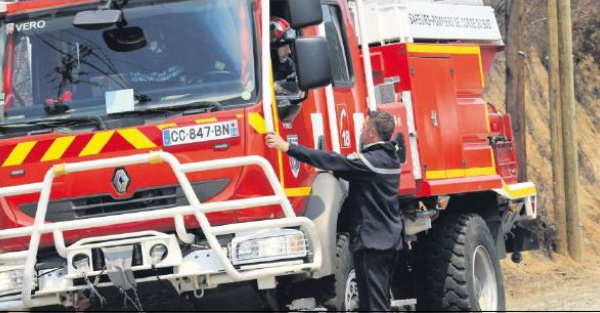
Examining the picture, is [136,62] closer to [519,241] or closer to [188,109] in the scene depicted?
[188,109]

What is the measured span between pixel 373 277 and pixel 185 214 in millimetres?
1544

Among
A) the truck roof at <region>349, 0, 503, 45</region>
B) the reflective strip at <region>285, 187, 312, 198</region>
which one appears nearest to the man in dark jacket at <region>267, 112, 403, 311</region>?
the reflective strip at <region>285, 187, 312, 198</region>

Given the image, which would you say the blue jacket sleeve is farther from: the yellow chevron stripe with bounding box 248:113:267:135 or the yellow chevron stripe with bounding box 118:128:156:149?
the yellow chevron stripe with bounding box 118:128:156:149

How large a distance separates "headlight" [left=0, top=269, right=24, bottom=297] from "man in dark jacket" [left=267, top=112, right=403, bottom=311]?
2292 mm

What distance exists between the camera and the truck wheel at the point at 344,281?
29.6 ft

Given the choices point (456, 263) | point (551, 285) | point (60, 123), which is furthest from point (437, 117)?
point (551, 285)

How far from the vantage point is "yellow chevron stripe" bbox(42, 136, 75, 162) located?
8773 mm

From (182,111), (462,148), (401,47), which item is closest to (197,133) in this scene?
(182,111)

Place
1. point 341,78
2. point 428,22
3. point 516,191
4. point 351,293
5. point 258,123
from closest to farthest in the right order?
point 258,123
point 351,293
point 341,78
point 428,22
point 516,191

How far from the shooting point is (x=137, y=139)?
8641mm

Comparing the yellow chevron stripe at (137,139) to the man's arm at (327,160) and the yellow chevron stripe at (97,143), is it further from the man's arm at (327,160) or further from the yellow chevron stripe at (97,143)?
the man's arm at (327,160)

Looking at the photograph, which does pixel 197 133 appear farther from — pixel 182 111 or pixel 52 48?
pixel 52 48

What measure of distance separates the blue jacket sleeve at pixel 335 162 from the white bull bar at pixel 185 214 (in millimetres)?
320

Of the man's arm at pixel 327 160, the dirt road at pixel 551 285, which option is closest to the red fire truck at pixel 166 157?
the man's arm at pixel 327 160
